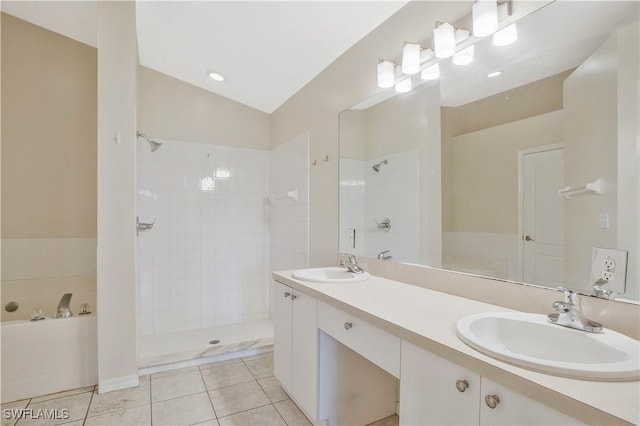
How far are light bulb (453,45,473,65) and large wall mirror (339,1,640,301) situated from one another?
1.1 inches

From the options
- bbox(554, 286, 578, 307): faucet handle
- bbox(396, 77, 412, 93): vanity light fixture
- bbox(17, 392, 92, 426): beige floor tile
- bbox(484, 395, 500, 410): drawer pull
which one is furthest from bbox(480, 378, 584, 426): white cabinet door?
bbox(17, 392, 92, 426): beige floor tile

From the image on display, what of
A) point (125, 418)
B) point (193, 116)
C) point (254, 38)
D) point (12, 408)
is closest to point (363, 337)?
point (125, 418)

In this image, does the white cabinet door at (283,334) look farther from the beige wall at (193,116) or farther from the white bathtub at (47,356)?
the beige wall at (193,116)

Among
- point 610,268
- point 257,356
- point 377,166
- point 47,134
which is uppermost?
point 47,134

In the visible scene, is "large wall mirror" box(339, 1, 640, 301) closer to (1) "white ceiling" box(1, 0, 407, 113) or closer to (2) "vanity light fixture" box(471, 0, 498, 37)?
(2) "vanity light fixture" box(471, 0, 498, 37)

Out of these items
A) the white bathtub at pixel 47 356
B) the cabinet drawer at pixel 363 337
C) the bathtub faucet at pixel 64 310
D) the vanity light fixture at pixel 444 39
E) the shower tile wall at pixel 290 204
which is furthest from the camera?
the shower tile wall at pixel 290 204

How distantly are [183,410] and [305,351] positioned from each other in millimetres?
896

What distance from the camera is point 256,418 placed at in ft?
6.10

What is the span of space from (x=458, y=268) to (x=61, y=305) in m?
2.63

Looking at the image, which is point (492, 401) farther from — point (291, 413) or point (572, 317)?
point (291, 413)

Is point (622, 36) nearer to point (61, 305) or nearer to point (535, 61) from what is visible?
point (535, 61)

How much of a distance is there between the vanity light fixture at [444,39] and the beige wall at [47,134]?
2.72 meters

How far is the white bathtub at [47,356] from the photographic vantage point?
80.4 inches

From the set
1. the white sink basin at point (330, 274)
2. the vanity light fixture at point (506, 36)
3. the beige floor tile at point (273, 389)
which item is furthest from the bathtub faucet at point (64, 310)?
the vanity light fixture at point (506, 36)
